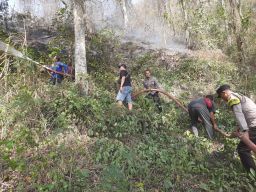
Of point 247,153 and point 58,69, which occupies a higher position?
point 58,69

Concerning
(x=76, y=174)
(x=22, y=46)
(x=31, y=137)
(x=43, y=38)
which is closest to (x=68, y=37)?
(x=43, y=38)

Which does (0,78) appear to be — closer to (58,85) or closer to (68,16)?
(58,85)

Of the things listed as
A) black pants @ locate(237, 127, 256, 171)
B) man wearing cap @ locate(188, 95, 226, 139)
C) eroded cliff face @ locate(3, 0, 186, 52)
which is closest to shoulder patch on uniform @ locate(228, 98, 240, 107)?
black pants @ locate(237, 127, 256, 171)

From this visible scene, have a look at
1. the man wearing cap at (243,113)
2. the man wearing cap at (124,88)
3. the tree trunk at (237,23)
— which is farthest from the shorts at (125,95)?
the tree trunk at (237,23)

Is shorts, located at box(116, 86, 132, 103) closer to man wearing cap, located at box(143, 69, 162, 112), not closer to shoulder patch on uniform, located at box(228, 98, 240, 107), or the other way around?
man wearing cap, located at box(143, 69, 162, 112)

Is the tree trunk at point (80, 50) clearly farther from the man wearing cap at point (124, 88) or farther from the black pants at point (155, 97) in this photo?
the black pants at point (155, 97)

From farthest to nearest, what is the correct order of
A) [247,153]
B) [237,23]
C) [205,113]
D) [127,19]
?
[127,19]
[237,23]
[205,113]
[247,153]

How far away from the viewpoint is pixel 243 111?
16.5 ft

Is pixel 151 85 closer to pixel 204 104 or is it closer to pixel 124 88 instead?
pixel 124 88

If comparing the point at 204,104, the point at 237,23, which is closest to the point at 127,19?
the point at 237,23

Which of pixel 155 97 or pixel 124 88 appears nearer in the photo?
pixel 124 88

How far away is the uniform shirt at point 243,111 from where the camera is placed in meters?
4.82

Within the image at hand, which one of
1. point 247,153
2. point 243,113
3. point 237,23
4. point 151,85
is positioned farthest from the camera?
point 237,23

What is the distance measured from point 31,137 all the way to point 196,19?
11851mm
